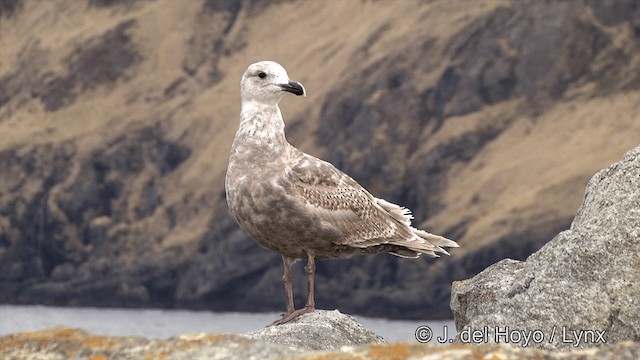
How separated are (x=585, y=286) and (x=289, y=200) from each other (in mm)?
4356

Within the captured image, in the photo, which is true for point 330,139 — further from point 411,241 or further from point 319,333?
point 319,333

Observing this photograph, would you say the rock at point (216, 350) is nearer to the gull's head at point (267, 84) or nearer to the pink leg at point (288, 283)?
the pink leg at point (288, 283)

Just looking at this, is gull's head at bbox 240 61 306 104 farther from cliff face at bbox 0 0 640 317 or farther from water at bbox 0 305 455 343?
cliff face at bbox 0 0 640 317

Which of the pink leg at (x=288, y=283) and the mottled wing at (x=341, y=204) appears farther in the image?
the mottled wing at (x=341, y=204)

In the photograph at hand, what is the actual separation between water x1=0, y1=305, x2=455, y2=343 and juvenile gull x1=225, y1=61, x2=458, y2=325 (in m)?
107

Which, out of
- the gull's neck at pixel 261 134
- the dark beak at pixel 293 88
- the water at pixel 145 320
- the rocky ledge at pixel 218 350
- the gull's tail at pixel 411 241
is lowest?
the water at pixel 145 320

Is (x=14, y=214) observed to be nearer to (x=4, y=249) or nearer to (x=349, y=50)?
(x=4, y=249)

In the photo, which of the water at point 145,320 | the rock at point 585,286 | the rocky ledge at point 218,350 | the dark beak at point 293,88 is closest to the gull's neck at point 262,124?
the dark beak at point 293,88

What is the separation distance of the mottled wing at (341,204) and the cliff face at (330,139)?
374ft

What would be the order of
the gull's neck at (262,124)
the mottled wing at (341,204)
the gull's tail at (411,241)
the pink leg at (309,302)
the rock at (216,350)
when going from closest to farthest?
the rock at (216,350) → the pink leg at (309,302) → the mottled wing at (341,204) → the gull's neck at (262,124) → the gull's tail at (411,241)

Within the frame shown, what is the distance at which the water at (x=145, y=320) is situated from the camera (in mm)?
135375

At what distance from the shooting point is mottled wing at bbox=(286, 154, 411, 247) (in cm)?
1842

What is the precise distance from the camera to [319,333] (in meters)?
16.3

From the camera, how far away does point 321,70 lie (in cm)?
16812
